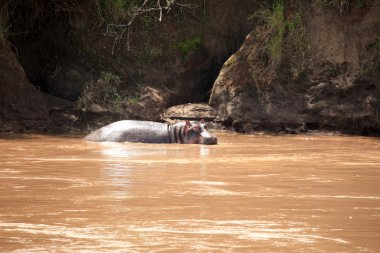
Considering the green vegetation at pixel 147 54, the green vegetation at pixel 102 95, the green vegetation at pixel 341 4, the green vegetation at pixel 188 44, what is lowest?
the green vegetation at pixel 102 95

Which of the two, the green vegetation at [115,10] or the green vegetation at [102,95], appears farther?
the green vegetation at [115,10]

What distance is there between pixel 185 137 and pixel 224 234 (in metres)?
7.32

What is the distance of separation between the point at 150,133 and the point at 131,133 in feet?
0.98

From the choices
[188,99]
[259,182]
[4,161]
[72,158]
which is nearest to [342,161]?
[259,182]

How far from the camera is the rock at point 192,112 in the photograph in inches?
510

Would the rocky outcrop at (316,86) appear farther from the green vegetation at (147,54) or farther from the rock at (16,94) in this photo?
the rock at (16,94)

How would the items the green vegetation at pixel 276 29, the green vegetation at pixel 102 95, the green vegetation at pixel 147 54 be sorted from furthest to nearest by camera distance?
the green vegetation at pixel 147 54, the green vegetation at pixel 102 95, the green vegetation at pixel 276 29

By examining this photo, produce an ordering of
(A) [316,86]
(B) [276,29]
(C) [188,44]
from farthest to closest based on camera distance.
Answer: (C) [188,44] < (B) [276,29] < (A) [316,86]

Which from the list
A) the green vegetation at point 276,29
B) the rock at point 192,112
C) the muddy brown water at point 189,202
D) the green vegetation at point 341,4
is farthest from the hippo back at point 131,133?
the green vegetation at point 341,4

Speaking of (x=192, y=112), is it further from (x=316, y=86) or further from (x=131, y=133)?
(x=131, y=133)

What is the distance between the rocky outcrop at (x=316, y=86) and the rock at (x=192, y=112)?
222 millimetres

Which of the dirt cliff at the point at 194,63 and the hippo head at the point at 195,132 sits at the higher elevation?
the dirt cliff at the point at 194,63

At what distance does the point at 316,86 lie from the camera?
12.5m

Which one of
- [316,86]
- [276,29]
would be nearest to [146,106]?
[276,29]
